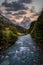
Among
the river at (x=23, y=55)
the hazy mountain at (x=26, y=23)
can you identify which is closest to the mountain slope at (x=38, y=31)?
the river at (x=23, y=55)

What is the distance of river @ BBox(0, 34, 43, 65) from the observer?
7836 millimetres

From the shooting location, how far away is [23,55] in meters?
8.39

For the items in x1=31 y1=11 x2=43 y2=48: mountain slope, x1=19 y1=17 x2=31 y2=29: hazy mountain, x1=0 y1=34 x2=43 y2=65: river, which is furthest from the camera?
x1=19 y1=17 x2=31 y2=29: hazy mountain

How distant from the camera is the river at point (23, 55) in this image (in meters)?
7.84

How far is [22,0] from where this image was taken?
9820mm

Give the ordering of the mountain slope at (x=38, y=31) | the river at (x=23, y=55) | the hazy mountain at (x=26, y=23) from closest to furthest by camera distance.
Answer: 1. the river at (x=23, y=55)
2. the mountain slope at (x=38, y=31)
3. the hazy mountain at (x=26, y=23)

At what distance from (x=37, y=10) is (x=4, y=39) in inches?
72.2

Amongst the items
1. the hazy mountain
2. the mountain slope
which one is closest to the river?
the mountain slope

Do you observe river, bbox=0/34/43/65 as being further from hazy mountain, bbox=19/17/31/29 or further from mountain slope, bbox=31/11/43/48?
hazy mountain, bbox=19/17/31/29

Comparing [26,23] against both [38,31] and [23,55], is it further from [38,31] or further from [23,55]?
[23,55]

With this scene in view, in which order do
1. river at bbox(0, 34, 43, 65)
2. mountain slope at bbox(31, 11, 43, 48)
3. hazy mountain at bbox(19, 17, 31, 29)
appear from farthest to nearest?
1. hazy mountain at bbox(19, 17, 31, 29)
2. mountain slope at bbox(31, 11, 43, 48)
3. river at bbox(0, 34, 43, 65)

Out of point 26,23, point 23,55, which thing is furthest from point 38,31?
point 23,55

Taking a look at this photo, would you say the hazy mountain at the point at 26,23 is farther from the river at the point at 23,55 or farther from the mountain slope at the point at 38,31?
the river at the point at 23,55

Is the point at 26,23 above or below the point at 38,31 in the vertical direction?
above
